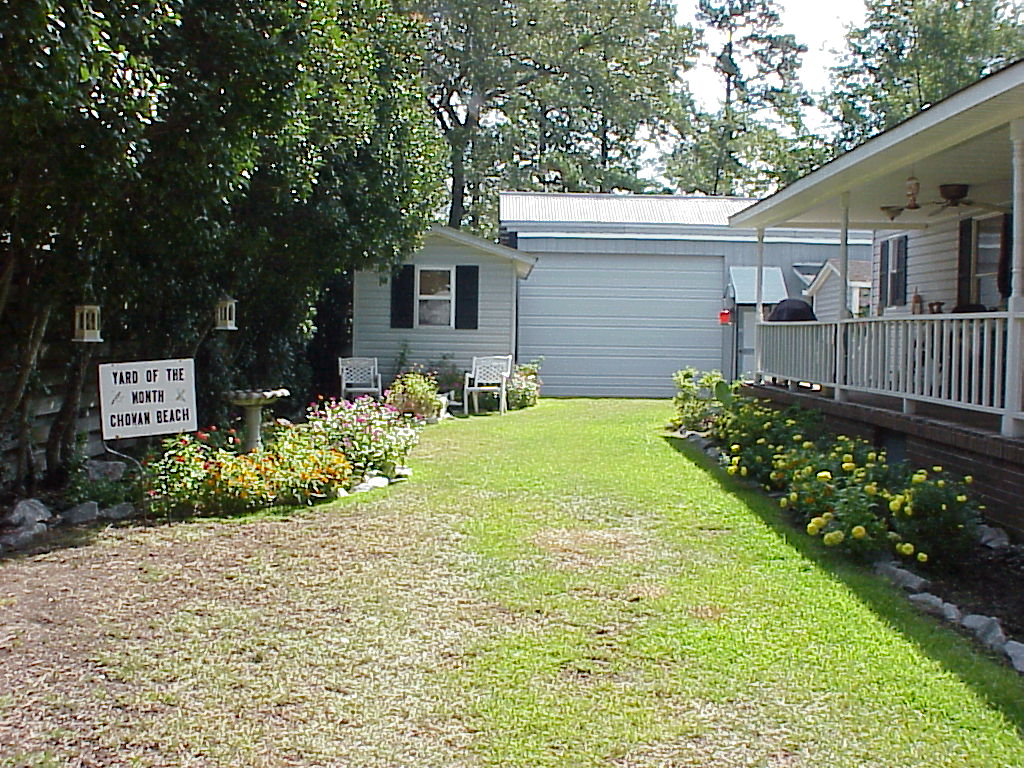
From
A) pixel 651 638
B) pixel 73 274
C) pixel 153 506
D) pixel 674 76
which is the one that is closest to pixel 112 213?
pixel 73 274

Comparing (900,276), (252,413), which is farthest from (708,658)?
(900,276)

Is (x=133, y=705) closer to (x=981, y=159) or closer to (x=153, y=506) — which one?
(x=153, y=506)

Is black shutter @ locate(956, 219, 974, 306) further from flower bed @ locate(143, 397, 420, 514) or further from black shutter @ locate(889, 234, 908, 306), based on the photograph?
flower bed @ locate(143, 397, 420, 514)

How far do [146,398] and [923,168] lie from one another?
6813 millimetres

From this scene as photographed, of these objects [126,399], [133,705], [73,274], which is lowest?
[133,705]

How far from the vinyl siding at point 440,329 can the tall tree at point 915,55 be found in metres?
16.4

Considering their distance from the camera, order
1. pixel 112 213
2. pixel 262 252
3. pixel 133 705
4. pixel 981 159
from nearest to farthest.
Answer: pixel 133 705
pixel 112 213
pixel 981 159
pixel 262 252

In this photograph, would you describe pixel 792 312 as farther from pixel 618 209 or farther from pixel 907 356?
pixel 618 209

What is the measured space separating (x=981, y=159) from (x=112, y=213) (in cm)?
694

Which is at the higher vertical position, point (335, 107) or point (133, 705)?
point (335, 107)

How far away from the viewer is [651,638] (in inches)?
176

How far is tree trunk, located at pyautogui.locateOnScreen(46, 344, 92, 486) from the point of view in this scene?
8.16m

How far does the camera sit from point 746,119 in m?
34.4

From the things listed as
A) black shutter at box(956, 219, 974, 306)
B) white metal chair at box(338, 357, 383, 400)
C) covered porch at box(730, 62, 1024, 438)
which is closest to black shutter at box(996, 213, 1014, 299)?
covered porch at box(730, 62, 1024, 438)
